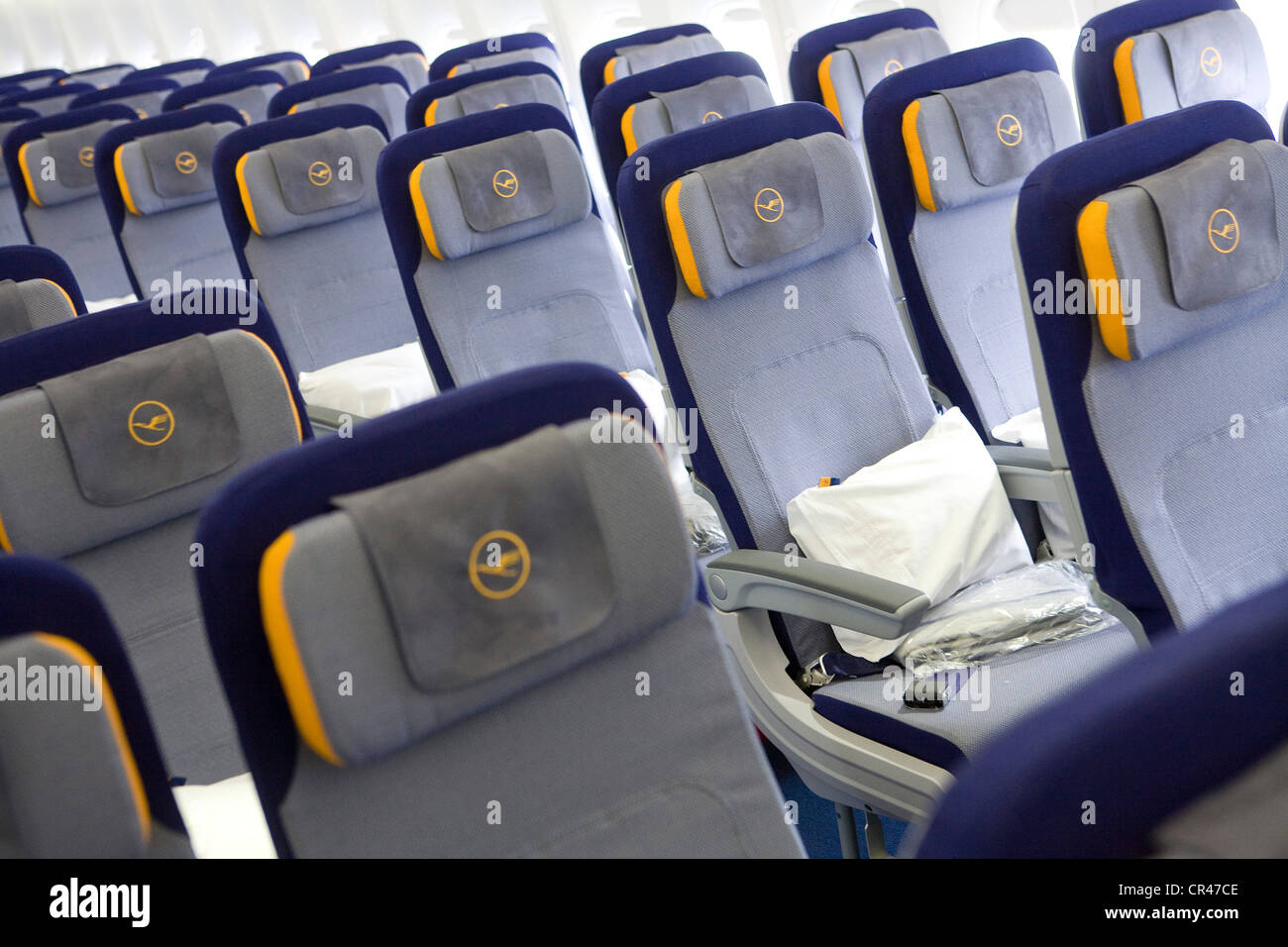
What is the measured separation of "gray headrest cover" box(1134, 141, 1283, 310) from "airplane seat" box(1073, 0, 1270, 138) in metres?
1.37

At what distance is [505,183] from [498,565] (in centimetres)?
185

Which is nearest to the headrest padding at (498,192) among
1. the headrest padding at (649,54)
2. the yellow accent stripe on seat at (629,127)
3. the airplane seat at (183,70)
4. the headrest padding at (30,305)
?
the yellow accent stripe on seat at (629,127)

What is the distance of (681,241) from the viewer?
6.93 feet

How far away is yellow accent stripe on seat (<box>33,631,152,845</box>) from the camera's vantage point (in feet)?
3.40

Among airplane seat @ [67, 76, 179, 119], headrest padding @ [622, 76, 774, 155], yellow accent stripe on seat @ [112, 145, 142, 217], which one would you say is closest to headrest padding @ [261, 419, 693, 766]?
headrest padding @ [622, 76, 774, 155]

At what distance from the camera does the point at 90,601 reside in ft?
3.55

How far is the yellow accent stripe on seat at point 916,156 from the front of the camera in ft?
8.12

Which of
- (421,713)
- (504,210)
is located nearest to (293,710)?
(421,713)

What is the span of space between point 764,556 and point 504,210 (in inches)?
49.5

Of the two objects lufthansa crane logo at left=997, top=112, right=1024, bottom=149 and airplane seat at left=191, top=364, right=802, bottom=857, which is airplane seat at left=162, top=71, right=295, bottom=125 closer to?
lufthansa crane logo at left=997, top=112, right=1024, bottom=149

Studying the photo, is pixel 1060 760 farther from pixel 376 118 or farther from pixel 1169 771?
pixel 376 118

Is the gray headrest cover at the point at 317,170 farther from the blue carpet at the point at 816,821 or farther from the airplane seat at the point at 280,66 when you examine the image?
the airplane seat at the point at 280,66

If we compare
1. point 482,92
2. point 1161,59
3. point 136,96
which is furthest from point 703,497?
point 136,96

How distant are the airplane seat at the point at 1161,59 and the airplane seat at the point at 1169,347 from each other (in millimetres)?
1300
